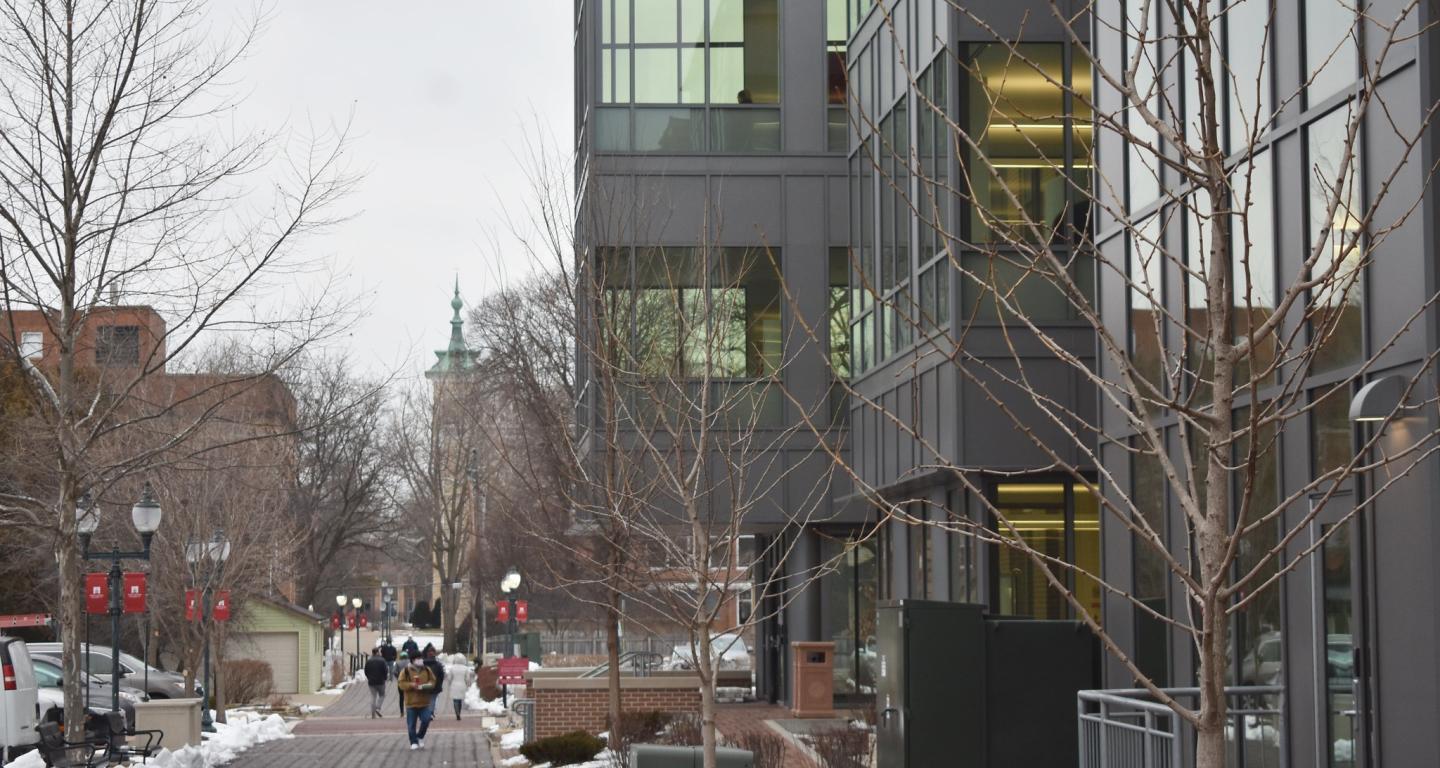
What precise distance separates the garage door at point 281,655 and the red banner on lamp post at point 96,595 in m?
27.3

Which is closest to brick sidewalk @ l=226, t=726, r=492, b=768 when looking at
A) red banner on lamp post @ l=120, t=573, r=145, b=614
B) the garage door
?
red banner on lamp post @ l=120, t=573, r=145, b=614

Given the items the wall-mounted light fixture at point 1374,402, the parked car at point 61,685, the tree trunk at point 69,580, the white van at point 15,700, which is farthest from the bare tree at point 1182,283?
the parked car at point 61,685

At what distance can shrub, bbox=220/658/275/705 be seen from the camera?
4150cm

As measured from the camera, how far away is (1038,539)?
21016 mm

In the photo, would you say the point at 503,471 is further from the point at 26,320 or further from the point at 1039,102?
the point at 1039,102

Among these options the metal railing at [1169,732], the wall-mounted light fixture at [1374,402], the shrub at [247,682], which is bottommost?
the shrub at [247,682]

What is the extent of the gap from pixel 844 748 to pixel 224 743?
14252 mm

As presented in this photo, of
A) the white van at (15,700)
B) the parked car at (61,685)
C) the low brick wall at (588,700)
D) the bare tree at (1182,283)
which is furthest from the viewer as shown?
the parked car at (61,685)

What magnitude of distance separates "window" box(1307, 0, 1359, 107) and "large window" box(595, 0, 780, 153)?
1788cm

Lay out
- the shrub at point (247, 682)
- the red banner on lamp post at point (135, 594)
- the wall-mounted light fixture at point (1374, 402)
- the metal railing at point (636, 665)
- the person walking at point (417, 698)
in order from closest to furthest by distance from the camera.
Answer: the wall-mounted light fixture at point (1374, 402) → the red banner on lamp post at point (135, 594) → the person walking at point (417, 698) → the metal railing at point (636, 665) → the shrub at point (247, 682)

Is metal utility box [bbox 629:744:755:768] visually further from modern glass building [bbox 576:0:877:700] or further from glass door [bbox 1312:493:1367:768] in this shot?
modern glass building [bbox 576:0:877:700]

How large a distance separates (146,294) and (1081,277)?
1049 centimetres

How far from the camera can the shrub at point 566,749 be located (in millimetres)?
20453

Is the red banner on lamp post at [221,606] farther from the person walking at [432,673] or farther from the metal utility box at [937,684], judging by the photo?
the metal utility box at [937,684]
